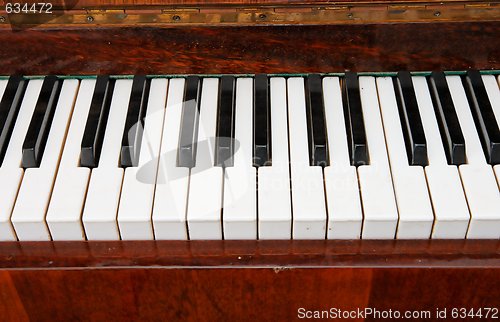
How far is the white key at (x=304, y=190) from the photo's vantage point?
1449mm

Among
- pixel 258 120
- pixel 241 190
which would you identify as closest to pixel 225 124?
pixel 258 120

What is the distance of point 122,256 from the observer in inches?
58.7

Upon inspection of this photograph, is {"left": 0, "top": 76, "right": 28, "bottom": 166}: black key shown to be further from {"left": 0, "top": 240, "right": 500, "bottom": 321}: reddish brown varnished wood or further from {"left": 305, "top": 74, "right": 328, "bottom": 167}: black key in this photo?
{"left": 305, "top": 74, "right": 328, "bottom": 167}: black key

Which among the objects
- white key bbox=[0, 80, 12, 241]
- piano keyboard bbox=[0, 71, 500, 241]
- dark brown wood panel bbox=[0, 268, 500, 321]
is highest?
piano keyboard bbox=[0, 71, 500, 241]

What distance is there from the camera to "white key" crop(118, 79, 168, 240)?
146 cm

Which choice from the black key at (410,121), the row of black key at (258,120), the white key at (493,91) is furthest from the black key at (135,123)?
the white key at (493,91)

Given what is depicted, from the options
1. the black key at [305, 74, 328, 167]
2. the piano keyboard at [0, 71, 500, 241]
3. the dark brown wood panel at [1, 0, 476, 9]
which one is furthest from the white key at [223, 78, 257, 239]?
the dark brown wood panel at [1, 0, 476, 9]

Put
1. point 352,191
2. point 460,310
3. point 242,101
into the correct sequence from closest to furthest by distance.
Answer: point 352,191 → point 460,310 → point 242,101

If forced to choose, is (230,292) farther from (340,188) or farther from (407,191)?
(407,191)

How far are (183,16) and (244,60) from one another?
185 mm

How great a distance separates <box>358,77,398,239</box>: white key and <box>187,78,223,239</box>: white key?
30 centimetres

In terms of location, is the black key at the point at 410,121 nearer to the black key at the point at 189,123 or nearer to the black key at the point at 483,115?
the black key at the point at 483,115

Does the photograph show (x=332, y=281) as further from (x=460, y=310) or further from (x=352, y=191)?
(x=460, y=310)

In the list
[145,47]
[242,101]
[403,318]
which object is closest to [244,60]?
[242,101]
